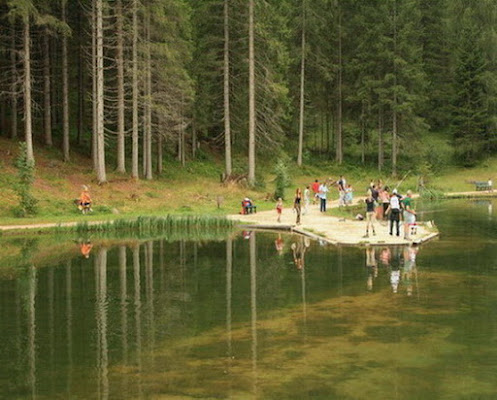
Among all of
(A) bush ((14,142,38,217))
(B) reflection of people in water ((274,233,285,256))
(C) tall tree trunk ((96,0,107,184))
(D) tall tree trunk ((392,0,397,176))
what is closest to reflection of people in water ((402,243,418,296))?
(B) reflection of people in water ((274,233,285,256))

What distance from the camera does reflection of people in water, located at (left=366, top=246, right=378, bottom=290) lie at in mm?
16117

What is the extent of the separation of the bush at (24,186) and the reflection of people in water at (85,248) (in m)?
6.34

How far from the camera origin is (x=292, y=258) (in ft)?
66.0

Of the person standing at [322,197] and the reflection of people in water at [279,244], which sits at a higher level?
the person standing at [322,197]

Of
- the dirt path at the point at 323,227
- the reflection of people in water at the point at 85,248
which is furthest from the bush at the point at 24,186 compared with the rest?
the reflection of people in water at the point at 85,248

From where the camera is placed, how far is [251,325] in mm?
12117

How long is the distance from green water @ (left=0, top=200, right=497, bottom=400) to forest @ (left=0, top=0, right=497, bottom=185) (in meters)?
19.1

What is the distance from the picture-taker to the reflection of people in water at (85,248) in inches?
825

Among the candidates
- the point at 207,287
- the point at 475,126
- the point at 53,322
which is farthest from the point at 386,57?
the point at 53,322

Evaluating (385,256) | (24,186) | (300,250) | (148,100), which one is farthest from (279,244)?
(148,100)

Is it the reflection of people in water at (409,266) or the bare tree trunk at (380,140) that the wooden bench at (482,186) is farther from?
the reflection of people in water at (409,266)

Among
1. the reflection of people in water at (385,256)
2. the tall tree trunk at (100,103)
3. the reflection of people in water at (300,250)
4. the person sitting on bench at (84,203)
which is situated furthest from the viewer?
the tall tree trunk at (100,103)

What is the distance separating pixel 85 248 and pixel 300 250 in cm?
768

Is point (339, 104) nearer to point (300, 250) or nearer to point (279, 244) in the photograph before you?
point (279, 244)
